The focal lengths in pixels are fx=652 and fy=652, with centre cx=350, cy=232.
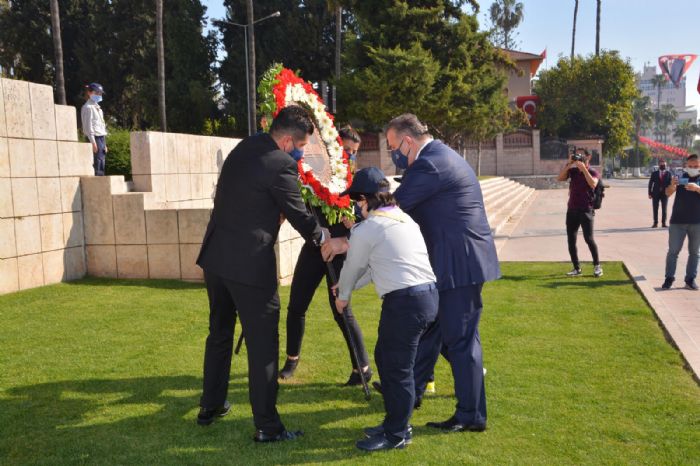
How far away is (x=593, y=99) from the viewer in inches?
1980

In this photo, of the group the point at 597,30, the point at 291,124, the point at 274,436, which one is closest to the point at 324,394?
the point at 274,436

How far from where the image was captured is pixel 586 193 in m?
10.0

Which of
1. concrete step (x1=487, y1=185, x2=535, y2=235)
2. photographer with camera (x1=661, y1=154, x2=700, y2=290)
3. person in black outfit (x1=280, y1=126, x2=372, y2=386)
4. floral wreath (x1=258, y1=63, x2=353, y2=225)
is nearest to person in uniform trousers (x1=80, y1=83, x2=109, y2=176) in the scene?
floral wreath (x1=258, y1=63, x2=353, y2=225)

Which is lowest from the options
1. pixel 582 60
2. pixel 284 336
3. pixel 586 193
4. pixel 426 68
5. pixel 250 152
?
pixel 284 336

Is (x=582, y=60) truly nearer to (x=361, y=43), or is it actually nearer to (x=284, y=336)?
(x=361, y=43)

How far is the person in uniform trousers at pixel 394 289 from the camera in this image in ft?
12.9

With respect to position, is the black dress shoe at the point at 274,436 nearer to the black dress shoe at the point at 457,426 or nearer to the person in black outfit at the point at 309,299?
the black dress shoe at the point at 457,426

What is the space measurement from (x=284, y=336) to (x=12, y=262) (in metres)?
4.27

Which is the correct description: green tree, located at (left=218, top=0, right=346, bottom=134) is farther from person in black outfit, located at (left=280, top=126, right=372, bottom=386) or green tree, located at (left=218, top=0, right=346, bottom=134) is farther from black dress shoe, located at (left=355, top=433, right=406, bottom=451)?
black dress shoe, located at (left=355, top=433, right=406, bottom=451)

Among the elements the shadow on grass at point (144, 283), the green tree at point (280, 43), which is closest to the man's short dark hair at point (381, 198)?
the shadow on grass at point (144, 283)

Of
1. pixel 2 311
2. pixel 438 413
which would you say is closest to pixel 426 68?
pixel 2 311

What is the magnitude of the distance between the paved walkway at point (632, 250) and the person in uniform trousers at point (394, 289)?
9.05 ft

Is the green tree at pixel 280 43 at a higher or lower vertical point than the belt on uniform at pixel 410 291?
higher

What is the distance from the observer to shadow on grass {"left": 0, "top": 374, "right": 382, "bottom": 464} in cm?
395
